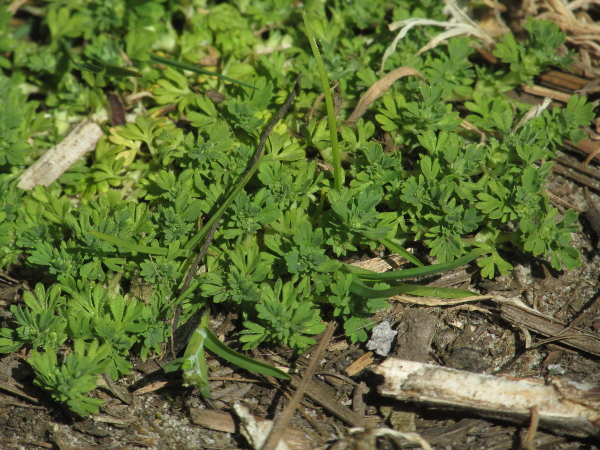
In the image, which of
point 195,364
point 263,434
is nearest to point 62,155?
point 195,364

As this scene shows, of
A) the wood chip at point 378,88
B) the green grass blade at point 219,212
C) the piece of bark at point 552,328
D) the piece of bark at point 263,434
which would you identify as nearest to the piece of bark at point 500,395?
the piece of bark at point 552,328

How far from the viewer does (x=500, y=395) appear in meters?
2.76

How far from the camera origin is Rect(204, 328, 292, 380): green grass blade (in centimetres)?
291

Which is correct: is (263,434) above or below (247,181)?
below

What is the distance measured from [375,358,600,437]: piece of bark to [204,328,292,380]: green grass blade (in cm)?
57

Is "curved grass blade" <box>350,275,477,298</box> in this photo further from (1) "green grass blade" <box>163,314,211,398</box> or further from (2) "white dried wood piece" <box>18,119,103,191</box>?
(2) "white dried wood piece" <box>18,119,103,191</box>

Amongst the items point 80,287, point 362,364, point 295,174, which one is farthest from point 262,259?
point 80,287

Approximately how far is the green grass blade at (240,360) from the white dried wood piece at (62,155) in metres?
1.79

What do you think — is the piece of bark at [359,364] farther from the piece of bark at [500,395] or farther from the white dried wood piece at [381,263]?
the white dried wood piece at [381,263]

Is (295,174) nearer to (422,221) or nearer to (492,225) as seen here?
(422,221)

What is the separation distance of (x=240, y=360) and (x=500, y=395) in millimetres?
1413

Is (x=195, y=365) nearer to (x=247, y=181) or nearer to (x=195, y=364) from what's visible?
(x=195, y=364)

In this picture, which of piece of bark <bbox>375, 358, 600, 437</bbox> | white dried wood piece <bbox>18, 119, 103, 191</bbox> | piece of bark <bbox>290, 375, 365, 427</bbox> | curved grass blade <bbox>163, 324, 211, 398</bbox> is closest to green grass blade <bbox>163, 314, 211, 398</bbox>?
curved grass blade <bbox>163, 324, 211, 398</bbox>

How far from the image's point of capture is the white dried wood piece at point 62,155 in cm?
378
